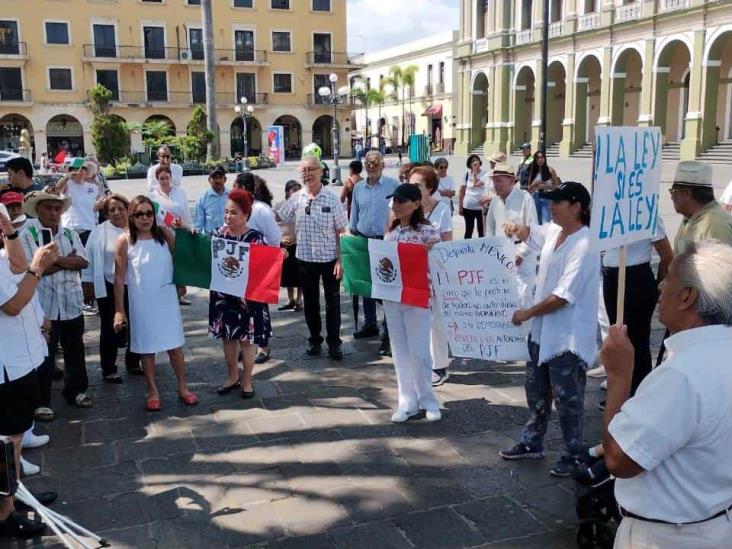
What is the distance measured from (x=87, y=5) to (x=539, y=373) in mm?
51729

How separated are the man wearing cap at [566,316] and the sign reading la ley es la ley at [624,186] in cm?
56

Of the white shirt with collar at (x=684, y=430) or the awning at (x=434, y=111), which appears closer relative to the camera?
the white shirt with collar at (x=684, y=430)

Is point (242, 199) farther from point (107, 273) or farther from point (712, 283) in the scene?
point (712, 283)

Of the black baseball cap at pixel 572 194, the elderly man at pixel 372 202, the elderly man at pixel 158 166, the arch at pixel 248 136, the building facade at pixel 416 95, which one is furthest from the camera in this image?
the building facade at pixel 416 95

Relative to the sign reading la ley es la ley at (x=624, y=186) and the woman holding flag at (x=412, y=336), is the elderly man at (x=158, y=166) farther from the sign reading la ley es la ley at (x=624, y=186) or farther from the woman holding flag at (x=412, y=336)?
the sign reading la ley es la ley at (x=624, y=186)

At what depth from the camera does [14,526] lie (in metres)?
3.69

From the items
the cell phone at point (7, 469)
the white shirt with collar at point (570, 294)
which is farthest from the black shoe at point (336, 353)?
the cell phone at point (7, 469)

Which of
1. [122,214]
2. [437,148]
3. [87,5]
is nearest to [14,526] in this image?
[122,214]

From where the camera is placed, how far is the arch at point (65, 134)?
49.0m

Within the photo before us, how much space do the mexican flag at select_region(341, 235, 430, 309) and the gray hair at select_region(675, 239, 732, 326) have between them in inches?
124

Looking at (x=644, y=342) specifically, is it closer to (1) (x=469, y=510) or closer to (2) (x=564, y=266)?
(2) (x=564, y=266)

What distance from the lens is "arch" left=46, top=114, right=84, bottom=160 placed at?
49.0 meters

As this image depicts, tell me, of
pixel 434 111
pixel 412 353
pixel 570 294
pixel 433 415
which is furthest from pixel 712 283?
pixel 434 111

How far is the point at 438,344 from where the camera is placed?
5910 mm
